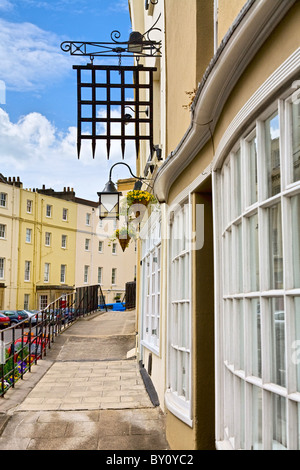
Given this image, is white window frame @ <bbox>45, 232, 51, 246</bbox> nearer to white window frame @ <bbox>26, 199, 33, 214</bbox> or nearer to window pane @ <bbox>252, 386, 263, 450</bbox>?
white window frame @ <bbox>26, 199, 33, 214</bbox>

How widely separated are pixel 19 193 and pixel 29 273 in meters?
5.83

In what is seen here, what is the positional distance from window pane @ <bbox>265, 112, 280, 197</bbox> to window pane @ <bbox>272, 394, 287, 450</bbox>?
2.98ft

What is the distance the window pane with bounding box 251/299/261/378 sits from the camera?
253cm

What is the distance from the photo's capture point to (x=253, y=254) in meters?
2.67

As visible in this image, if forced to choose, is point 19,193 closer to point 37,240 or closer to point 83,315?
point 37,240

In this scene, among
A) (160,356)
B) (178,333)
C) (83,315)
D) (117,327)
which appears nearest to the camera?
(178,333)

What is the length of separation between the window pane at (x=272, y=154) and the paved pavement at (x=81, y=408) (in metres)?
3.54

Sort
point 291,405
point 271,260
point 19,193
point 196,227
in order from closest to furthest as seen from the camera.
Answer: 1. point 291,405
2. point 271,260
3. point 196,227
4. point 19,193

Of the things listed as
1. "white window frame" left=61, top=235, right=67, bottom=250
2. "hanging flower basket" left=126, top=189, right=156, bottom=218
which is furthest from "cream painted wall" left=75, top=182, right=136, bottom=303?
"hanging flower basket" left=126, top=189, right=156, bottom=218

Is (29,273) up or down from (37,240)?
down

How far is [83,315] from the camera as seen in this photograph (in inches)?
741

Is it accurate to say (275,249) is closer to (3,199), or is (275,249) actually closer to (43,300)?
(3,199)

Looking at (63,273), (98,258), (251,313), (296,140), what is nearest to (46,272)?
(63,273)
